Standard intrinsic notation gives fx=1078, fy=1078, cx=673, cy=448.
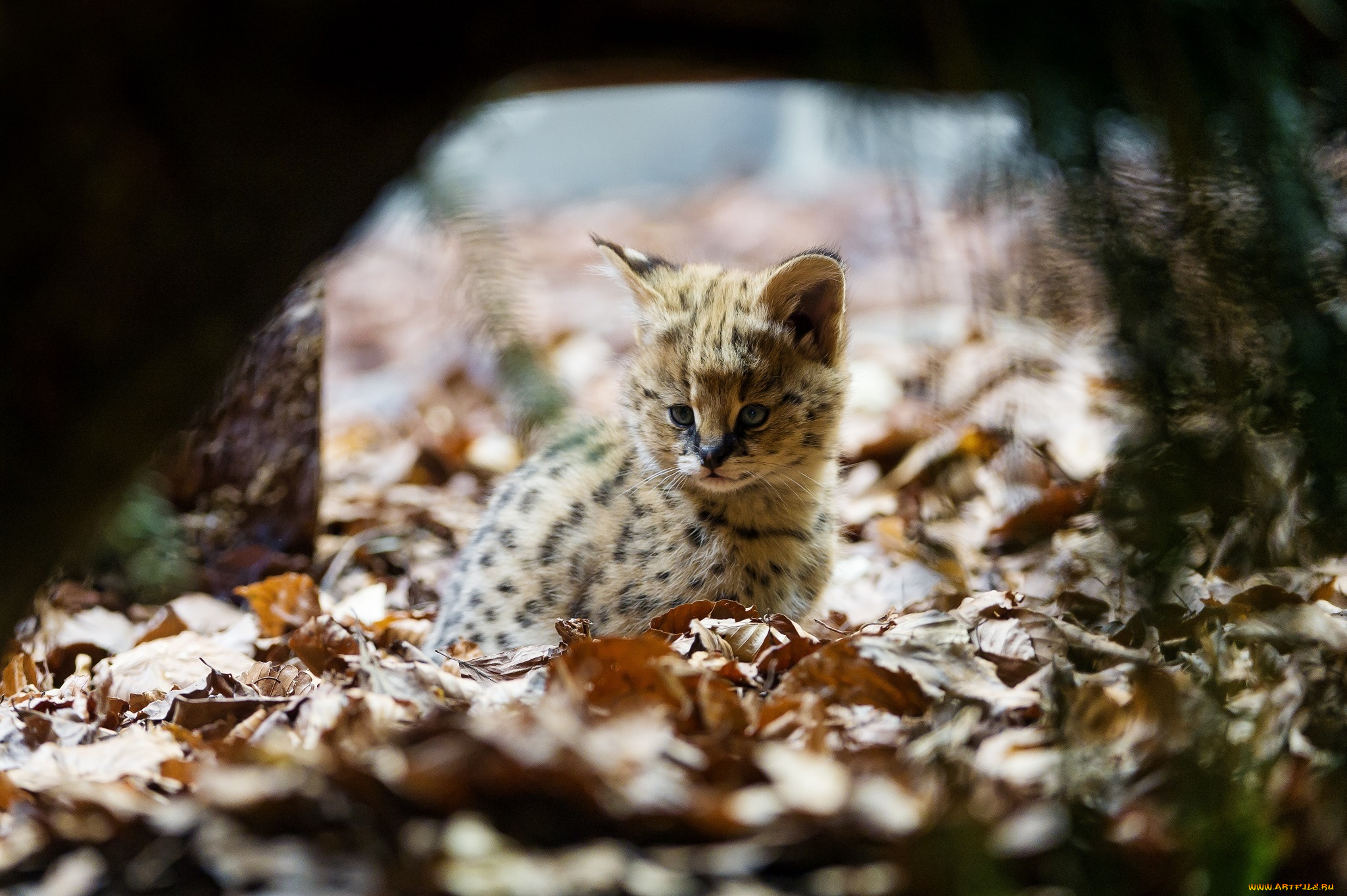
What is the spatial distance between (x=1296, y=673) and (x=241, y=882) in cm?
215

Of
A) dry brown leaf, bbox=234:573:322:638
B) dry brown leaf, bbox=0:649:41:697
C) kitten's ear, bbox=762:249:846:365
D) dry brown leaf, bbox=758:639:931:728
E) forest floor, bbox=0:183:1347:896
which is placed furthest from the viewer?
dry brown leaf, bbox=234:573:322:638

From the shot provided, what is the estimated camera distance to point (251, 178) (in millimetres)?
1591

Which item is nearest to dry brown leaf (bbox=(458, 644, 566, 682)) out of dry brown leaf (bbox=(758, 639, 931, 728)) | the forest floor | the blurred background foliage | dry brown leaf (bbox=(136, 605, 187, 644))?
the forest floor

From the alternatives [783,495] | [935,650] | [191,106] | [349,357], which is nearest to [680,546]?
[783,495]

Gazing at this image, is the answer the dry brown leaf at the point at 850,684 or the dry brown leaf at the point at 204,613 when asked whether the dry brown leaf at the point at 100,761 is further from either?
the dry brown leaf at the point at 204,613

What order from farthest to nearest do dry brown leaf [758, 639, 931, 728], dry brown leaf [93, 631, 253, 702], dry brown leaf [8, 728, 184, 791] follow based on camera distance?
1. dry brown leaf [93, 631, 253, 702]
2. dry brown leaf [758, 639, 931, 728]
3. dry brown leaf [8, 728, 184, 791]

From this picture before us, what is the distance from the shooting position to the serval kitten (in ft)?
12.4

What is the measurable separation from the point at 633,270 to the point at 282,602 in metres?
1.85

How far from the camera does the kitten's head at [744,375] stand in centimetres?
378

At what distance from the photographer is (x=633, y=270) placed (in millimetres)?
4145

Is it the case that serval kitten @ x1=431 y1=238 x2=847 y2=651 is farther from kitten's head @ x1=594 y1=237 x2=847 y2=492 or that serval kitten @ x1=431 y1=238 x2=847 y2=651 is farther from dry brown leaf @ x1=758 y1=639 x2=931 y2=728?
dry brown leaf @ x1=758 y1=639 x2=931 y2=728

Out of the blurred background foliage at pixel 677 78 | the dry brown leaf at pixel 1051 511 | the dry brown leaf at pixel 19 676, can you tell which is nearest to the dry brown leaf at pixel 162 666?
the dry brown leaf at pixel 19 676

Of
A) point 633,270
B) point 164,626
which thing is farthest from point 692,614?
point 164,626

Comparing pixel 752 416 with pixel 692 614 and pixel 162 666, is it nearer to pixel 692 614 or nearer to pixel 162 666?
pixel 692 614
